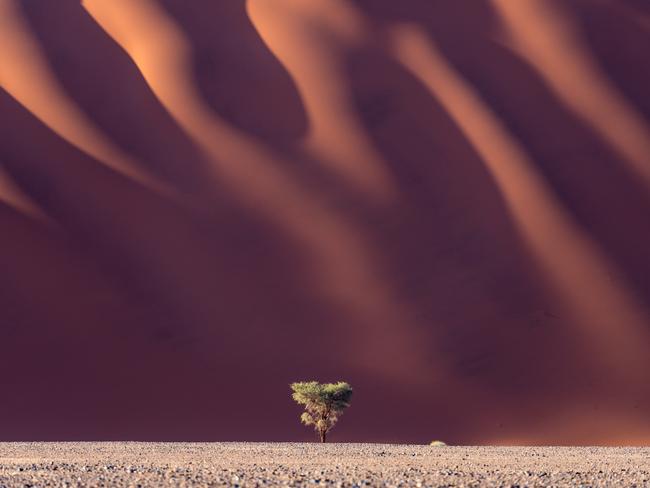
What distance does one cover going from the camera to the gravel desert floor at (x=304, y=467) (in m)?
14.1

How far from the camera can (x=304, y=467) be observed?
56.6 feet

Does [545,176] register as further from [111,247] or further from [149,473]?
[149,473]

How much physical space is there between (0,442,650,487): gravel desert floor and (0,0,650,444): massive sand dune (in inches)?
359

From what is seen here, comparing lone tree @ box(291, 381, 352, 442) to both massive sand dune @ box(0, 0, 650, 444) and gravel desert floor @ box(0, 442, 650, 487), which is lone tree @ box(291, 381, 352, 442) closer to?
massive sand dune @ box(0, 0, 650, 444)

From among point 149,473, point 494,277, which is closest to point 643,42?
point 494,277

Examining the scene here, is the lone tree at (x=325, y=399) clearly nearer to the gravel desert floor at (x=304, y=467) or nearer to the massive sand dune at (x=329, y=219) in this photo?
the massive sand dune at (x=329, y=219)

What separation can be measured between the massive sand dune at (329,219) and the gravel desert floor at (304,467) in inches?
359

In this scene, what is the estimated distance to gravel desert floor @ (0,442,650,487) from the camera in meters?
14.1

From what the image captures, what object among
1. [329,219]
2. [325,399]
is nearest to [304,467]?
[325,399]

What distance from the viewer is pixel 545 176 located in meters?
38.1

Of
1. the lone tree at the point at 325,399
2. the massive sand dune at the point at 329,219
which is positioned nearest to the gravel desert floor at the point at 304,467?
the lone tree at the point at 325,399

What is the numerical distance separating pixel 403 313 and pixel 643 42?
15.6 m

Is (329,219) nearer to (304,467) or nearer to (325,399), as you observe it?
(325,399)

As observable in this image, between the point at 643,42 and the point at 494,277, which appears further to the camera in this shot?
the point at 643,42
